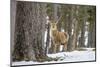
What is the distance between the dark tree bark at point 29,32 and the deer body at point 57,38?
13cm

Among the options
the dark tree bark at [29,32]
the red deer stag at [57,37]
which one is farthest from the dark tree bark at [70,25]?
the dark tree bark at [29,32]

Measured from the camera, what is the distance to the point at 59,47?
2.57 m

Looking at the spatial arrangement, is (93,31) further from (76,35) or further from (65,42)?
(65,42)

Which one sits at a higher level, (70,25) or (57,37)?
(70,25)

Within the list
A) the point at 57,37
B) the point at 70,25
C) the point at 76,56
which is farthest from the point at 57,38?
the point at 76,56

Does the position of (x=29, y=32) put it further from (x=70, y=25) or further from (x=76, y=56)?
(x=76, y=56)

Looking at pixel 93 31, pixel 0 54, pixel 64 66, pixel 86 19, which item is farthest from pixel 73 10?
pixel 0 54

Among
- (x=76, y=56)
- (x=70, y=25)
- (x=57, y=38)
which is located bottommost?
(x=76, y=56)

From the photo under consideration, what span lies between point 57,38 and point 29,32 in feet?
1.21

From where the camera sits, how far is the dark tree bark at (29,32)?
2.40 metres

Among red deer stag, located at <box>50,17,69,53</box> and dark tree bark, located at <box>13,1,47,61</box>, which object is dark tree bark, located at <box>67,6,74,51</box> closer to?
red deer stag, located at <box>50,17,69,53</box>

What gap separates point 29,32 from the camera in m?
2.44

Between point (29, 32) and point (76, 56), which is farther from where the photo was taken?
point (76, 56)

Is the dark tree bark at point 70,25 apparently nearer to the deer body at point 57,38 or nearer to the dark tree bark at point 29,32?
the deer body at point 57,38
